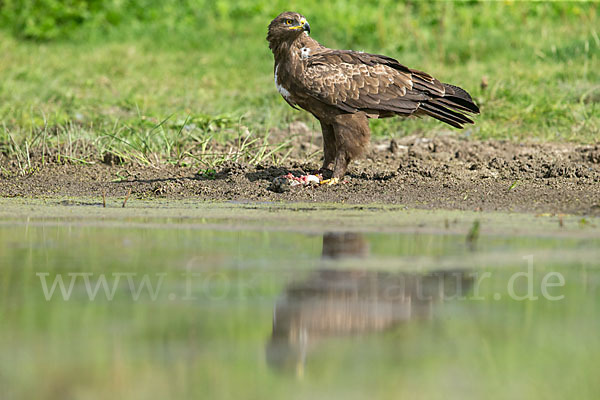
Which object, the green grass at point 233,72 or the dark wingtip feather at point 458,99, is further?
the green grass at point 233,72

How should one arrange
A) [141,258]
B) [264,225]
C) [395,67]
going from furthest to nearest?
[395,67] → [264,225] → [141,258]

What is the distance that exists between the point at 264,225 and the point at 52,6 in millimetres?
11624

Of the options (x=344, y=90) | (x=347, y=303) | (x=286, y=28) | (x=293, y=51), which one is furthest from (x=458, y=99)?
(x=347, y=303)

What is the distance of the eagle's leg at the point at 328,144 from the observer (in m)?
7.70

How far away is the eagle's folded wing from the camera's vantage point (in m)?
7.31

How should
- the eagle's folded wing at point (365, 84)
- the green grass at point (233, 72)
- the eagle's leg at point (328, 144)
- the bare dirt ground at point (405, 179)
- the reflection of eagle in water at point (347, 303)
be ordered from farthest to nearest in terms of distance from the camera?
the green grass at point (233, 72), the eagle's leg at point (328, 144), the eagle's folded wing at point (365, 84), the bare dirt ground at point (405, 179), the reflection of eagle in water at point (347, 303)

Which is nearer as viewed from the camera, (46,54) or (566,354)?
(566,354)

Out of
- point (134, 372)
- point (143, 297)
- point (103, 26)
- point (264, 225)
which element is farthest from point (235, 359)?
point (103, 26)

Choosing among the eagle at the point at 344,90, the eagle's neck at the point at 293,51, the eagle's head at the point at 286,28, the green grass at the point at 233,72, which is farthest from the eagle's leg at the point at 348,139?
the green grass at the point at 233,72

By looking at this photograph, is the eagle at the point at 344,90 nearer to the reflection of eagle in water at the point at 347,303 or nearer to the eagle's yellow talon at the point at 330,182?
the eagle's yellow talon at the point at 330,182

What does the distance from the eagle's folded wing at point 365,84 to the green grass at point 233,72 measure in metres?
1.05

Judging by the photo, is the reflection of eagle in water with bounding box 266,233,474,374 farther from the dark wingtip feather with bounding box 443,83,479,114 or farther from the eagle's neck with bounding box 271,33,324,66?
the dark wingtip feather with bounding box 443,83,479,114

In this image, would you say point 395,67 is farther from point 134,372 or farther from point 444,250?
point 134,372

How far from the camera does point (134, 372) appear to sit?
2.78 metres
